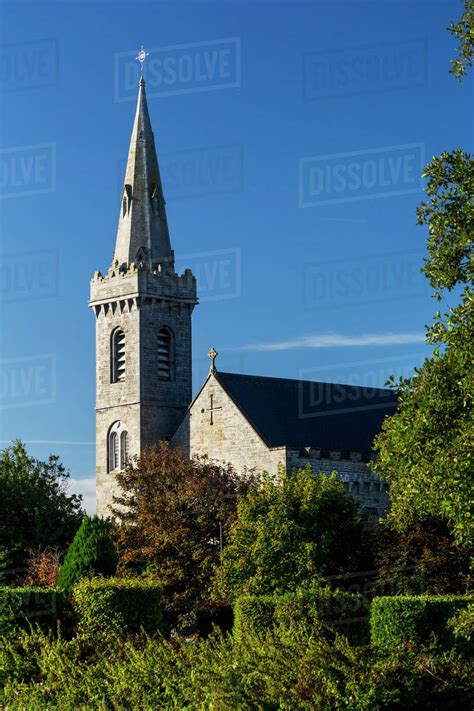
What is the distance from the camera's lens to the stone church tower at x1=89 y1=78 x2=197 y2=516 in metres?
66.7

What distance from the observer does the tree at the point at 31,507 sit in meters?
63.4

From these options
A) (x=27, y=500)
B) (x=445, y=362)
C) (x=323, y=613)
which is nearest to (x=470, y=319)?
(x=445, y=362)

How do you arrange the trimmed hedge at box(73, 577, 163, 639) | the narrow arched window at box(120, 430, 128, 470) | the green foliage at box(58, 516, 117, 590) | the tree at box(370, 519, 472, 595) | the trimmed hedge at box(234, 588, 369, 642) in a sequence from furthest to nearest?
the narrow arched window at box(120, 430, 128, 470), the tree at box(370, 519, 472, 595), the green foliage at box(58, 516, 117, 590), the trimmed hedge at box(73, 577, 163, 639), the trimmed hedge at box(234, 588, 369, 642)

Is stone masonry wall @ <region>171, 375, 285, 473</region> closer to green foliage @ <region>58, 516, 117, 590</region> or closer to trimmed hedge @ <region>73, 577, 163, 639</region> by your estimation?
green foliage @ <region>58, 516, 117, 590</region>

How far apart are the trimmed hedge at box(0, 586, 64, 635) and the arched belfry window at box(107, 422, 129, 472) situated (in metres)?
30.2

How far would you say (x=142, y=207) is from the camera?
227 feet

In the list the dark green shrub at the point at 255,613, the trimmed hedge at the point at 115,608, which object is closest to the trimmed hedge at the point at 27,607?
the trimmed hedge at the point at 115,608

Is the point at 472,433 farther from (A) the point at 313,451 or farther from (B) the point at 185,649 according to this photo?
(A) the point at 313,451

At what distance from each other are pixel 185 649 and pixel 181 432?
36203 mm

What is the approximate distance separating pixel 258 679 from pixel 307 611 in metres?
8.24

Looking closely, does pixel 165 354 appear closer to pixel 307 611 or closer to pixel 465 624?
pixel 307 611

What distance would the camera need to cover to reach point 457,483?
28359 mm

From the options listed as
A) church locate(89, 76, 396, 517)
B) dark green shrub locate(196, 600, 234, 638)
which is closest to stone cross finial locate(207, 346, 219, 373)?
church locate(89, 76, 396, 517)

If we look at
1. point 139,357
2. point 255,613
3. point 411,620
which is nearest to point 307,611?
point 255,613
